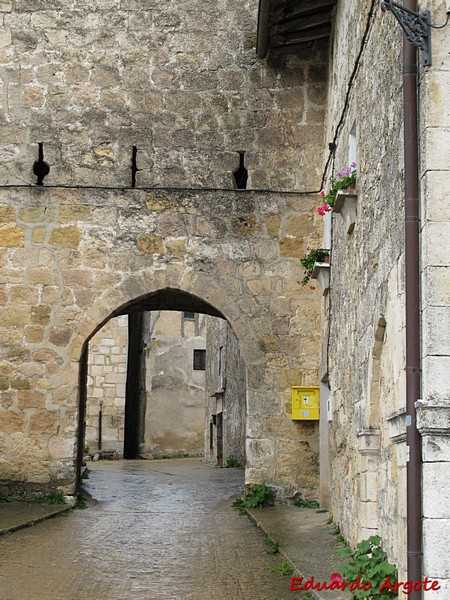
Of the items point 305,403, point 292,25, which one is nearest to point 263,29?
point 292,25

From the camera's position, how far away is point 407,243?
4.37m

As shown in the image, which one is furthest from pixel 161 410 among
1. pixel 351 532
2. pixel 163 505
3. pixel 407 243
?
pixel 407 243

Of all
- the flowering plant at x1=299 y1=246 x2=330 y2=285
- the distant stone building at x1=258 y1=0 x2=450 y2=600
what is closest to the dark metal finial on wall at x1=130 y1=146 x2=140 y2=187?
the flowering plant at x1=299 y1=246 x2=330 y2=285

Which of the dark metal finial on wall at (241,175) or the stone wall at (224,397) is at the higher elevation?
the dark metal finial on wall at (241,175)

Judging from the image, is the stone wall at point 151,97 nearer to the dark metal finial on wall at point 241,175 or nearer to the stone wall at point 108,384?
the dark metal finial on wall at point 241,175

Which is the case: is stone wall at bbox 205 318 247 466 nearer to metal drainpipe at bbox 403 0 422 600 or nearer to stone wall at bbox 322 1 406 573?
stone wall at bbox 322 1 406 573

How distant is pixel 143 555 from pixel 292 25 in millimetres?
5515

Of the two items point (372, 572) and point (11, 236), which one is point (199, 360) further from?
point (372, 572)

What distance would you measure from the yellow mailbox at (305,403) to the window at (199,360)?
16009 millimetres

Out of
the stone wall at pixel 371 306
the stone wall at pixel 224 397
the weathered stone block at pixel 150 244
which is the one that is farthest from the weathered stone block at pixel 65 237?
the stone wall at pixel 224 397

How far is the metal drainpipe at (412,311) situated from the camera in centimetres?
410

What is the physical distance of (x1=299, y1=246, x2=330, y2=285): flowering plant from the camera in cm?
897

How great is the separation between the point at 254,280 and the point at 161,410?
14925mm

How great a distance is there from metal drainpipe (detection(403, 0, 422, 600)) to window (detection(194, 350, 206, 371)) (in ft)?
68.7
